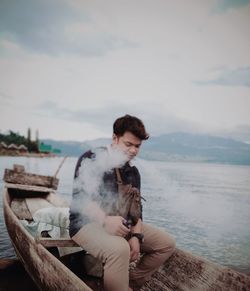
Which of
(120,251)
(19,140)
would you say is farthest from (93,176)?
(19,140)

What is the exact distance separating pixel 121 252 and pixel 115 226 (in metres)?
0.24

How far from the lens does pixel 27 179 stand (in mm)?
7809

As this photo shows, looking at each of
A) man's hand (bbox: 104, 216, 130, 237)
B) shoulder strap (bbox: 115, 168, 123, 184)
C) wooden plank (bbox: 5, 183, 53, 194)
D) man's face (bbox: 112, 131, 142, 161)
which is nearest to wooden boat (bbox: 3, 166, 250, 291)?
man's hand (bbox: 104, 216, 130, 237)

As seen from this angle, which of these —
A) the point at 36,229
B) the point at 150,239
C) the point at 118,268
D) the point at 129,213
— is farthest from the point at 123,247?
the point at 36,229

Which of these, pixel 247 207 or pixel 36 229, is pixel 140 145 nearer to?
pixel 36 229

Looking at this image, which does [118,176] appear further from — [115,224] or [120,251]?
[120,251]

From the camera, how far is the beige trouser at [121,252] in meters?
2.36

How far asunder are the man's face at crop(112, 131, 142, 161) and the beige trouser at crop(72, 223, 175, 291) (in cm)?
73

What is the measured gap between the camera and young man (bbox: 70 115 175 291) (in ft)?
7.86

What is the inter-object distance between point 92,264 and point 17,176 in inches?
193

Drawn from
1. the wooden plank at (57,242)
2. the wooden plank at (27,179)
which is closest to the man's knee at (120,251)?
the wooden plank at (57,242)

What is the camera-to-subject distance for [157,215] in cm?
1185

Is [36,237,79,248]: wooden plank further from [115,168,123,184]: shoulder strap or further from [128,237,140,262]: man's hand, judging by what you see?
[115,168,123,184]: shoulder strap

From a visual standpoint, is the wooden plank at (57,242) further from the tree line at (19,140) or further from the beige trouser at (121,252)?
the tree line at (19,140)
